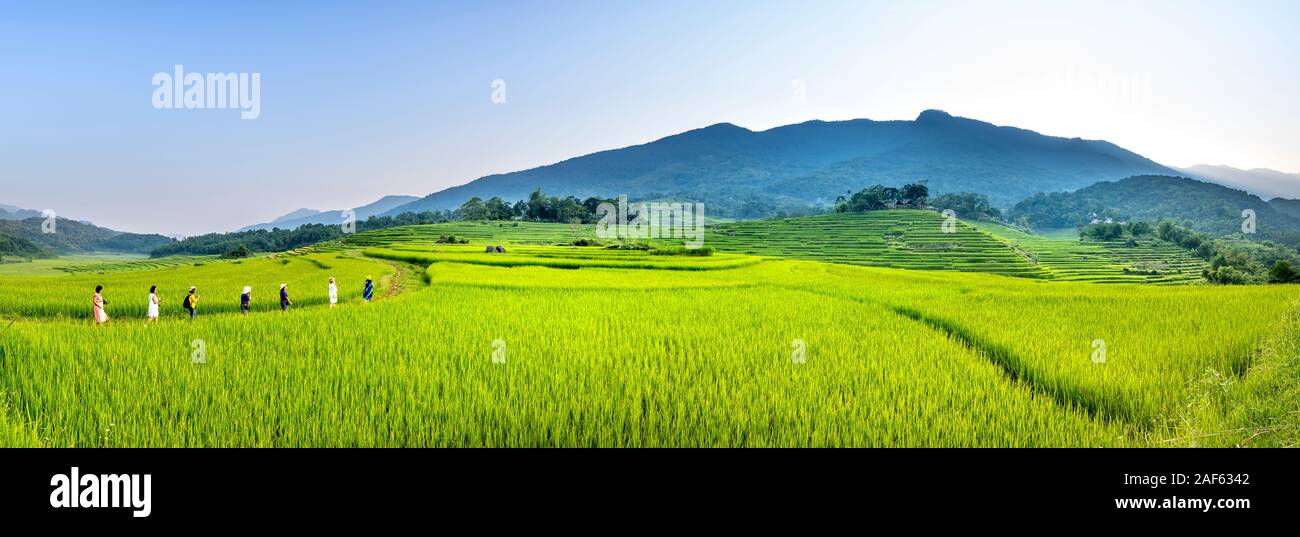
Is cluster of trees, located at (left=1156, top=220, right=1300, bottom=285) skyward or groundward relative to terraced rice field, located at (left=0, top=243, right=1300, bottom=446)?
skyward

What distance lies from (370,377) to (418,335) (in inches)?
114

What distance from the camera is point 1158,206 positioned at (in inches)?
6658

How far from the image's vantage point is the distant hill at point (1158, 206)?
148875 mm

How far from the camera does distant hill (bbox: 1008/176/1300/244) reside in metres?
149

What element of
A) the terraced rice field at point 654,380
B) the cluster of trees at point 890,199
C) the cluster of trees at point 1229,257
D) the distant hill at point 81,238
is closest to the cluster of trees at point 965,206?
the cluster of trees at point 890,199

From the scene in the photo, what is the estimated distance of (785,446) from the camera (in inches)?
163

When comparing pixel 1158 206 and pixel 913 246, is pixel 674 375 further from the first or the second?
pixel 1158 206

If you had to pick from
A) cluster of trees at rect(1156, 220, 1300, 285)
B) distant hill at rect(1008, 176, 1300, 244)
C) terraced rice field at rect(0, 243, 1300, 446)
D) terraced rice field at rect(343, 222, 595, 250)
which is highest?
distant hill at rect(1008, 176, 1300, 244)
